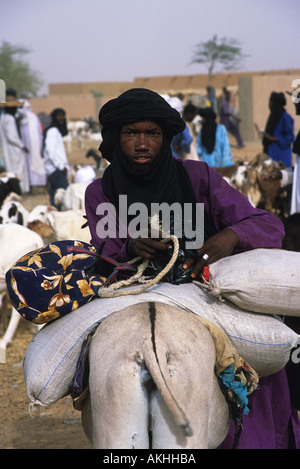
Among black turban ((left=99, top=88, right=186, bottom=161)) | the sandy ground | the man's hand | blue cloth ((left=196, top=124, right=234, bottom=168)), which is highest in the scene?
black turban ((left=99, top=88, right=186, bottom=161))

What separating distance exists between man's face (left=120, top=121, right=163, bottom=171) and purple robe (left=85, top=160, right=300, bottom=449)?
199 mm

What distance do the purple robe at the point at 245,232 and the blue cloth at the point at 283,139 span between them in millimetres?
9305

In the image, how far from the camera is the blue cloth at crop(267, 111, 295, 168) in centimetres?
1205

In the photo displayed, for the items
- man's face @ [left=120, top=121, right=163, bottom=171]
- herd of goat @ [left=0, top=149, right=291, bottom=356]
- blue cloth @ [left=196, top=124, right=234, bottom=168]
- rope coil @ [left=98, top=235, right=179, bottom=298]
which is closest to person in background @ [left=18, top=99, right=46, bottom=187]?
blue cloth @ [left=196, top=124, right=234, bottom=168]

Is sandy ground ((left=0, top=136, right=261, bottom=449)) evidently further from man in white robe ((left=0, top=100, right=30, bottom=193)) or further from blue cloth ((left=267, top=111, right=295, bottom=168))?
man in white robe ((left=0, top=100, right=30, bottom=193))

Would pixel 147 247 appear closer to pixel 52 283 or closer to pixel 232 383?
pixel 52 283

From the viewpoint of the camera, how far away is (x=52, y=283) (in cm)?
255

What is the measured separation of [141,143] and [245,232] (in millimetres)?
573

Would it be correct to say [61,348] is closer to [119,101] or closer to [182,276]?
[182,276]

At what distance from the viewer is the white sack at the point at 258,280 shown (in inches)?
98.0

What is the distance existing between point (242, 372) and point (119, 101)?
1.23 m

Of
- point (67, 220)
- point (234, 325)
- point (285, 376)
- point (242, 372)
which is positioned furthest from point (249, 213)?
point (67, 220)

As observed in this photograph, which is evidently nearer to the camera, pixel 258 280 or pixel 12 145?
pixel 258 280

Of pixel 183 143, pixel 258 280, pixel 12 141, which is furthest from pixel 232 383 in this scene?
pixel 12 141
